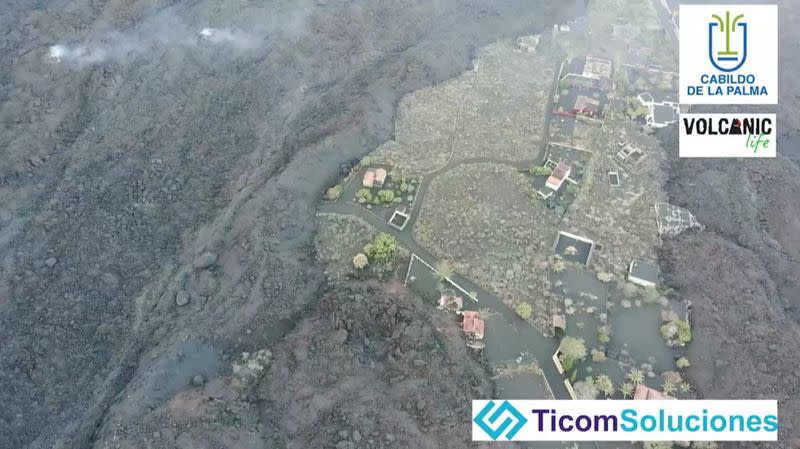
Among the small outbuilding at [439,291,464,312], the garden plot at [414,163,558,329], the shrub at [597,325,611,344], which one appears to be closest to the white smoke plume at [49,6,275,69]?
the garden plot at [414,163,558,329]

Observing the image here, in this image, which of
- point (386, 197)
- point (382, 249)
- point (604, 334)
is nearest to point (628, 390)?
point (604, 334)

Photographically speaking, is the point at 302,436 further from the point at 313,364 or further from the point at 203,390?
the point at 203,390

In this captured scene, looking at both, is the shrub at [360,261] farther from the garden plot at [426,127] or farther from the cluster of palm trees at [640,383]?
the cluster of palm trees at [640,383]

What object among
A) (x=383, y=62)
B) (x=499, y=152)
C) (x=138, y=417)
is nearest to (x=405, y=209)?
(x=499, y=152)

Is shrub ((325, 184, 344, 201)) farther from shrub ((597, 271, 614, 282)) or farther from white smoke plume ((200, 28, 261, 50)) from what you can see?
shrub ((597, 271, 614, 282))

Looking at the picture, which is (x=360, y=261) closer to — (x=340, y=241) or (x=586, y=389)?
(x=340, y=241)
